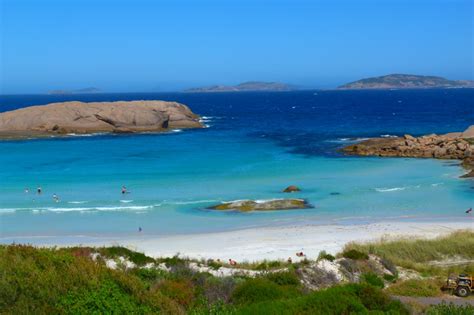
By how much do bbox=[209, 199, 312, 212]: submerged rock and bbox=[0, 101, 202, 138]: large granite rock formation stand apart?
43329 mm

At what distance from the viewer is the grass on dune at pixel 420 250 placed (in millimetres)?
19859

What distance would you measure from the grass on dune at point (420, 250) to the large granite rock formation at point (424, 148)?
85.0 feet

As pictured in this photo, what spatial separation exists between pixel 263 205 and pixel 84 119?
48117mm

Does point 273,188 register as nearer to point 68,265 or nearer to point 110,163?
point 110,163

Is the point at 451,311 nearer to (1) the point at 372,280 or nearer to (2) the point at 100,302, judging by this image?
(1) the point at 372,280

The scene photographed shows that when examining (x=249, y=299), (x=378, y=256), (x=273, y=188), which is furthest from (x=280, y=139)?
(x=249, y=299)

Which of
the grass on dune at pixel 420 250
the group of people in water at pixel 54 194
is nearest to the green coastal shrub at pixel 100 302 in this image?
the grass on dune at pixel 420 250

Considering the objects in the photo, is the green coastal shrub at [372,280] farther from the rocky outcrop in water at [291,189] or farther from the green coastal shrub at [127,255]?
the rocky outcrop in water at [291,189]

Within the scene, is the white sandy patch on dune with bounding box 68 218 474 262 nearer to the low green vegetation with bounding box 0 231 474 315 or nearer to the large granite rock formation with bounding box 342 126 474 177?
the low green vegetation with bounding box 0 231 474 315

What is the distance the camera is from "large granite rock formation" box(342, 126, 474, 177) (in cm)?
4876

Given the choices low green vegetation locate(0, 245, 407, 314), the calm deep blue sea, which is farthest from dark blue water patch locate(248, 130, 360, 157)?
low green vegetation locate(0, 245, 407, 314)

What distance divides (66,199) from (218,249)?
1393cm

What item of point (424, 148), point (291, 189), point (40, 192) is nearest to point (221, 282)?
point (291, 189)

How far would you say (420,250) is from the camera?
68.0 feet
